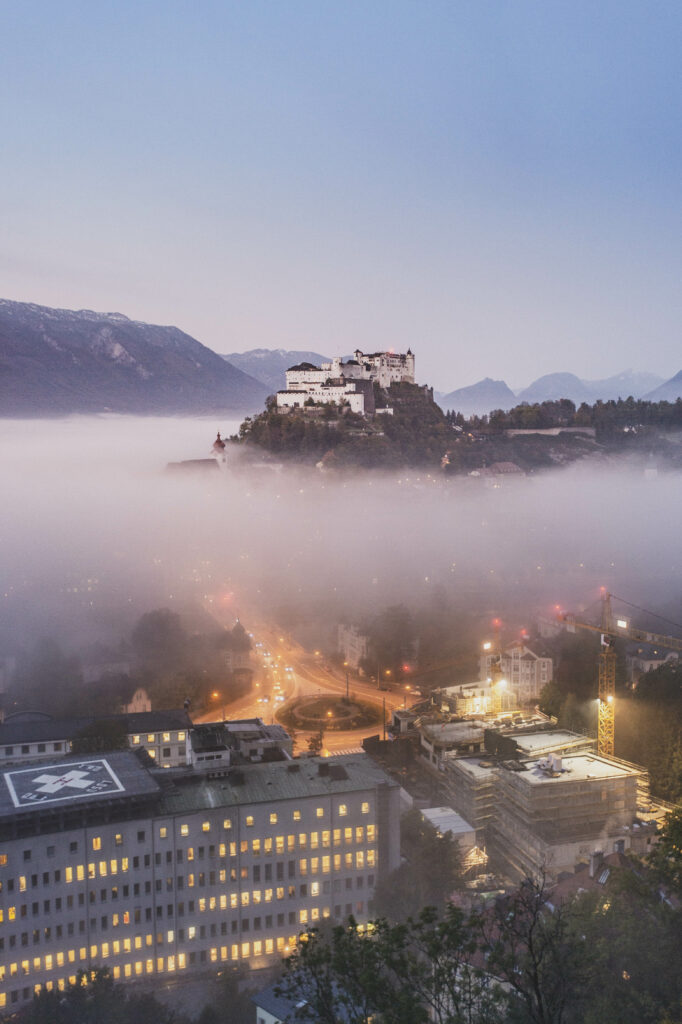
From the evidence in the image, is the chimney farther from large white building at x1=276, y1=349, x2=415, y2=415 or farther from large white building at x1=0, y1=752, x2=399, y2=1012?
large white building at x1=276, y1=349, x2=415, y2=415

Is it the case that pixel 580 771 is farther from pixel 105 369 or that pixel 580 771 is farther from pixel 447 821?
pixel 105 369

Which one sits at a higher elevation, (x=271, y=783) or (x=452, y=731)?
(x=271, y=783)

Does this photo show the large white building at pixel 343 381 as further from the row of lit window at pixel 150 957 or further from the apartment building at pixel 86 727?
the row of lit window at pixel 150 957

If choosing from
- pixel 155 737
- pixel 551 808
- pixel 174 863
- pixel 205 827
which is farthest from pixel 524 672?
pixel 174 863

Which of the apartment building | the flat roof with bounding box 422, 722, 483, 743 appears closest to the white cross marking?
the apartment building

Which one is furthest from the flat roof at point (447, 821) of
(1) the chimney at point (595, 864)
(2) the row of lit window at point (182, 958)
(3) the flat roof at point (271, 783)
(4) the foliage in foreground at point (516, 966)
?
(4) the foliage in foreground at point (516, 966)

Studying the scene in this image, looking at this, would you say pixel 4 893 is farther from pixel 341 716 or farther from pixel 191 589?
pixel 191 589
